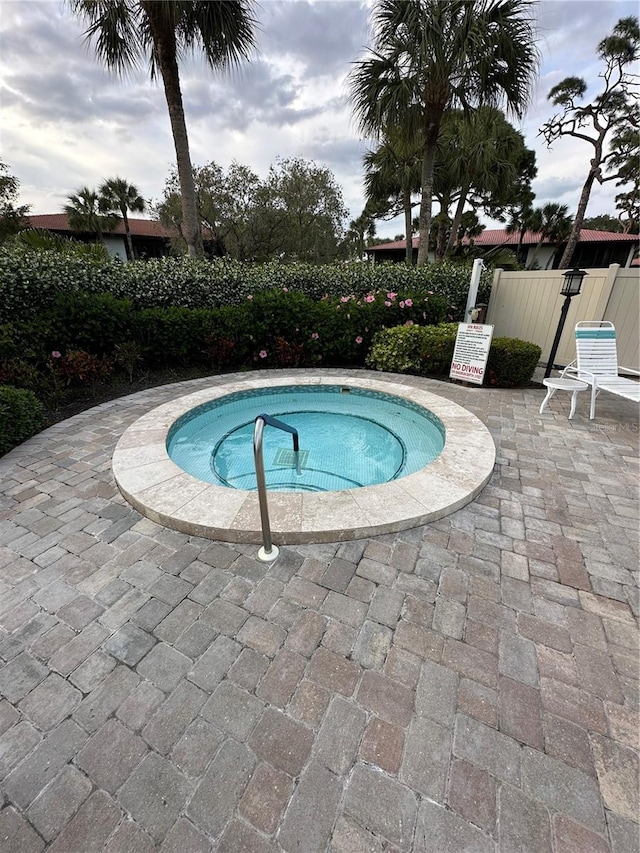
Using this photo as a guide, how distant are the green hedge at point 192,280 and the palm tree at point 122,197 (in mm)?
16428

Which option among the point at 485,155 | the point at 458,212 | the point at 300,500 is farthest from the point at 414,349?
the point at 458,212

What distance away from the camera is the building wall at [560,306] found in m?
6.07

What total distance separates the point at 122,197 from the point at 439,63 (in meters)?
18.7

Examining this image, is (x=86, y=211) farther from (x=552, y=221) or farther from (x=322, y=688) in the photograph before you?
(x=552, y=221)

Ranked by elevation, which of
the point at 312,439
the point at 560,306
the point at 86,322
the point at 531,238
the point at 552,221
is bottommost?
the point at 312,439

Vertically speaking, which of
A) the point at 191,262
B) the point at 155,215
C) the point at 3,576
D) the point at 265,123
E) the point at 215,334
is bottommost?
the point at 3,576

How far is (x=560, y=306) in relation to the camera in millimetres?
6875

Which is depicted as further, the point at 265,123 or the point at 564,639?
the point at 265,123

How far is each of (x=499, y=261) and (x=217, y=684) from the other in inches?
672

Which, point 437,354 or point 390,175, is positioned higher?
point 390,175

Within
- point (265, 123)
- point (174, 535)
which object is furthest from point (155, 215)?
point (174, 535)

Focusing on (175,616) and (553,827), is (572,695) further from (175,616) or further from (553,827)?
(175,616)

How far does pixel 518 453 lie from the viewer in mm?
3658

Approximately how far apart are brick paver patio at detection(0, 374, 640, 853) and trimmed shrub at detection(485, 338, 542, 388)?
3571 mm
